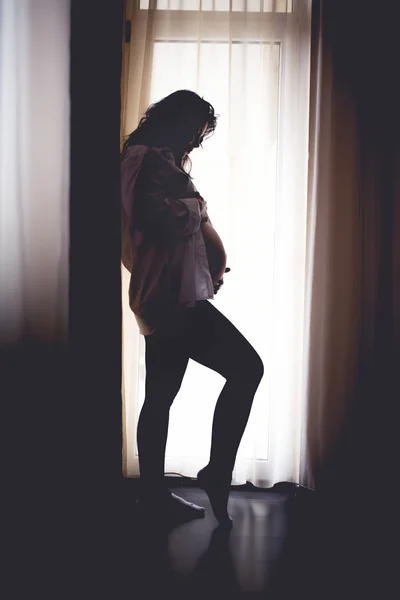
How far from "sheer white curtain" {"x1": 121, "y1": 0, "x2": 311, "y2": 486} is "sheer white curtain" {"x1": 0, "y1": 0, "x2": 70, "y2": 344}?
837mm

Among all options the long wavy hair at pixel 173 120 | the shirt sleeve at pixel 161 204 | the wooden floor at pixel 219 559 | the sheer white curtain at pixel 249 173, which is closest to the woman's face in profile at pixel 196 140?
the long wavy hair at pixel 173 120

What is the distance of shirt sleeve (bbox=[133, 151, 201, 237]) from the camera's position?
1.20m

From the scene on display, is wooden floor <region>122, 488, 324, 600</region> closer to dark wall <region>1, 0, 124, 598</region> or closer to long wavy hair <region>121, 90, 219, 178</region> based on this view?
dark wall <region>1, 0, 124, 598</region>

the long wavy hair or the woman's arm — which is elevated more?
the long wavy hair

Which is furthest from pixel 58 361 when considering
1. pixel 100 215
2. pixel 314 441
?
pixel 314 441

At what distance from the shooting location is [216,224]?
1.69 m

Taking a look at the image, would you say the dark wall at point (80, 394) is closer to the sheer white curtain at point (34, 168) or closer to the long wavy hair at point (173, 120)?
the sheer white curtain at point (34, 168)

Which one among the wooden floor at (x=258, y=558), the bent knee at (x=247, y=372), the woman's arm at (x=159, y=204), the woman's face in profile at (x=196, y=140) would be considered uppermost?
the woman's face in profile at (x=196, y=140)

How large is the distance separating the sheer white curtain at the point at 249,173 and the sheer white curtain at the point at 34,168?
0.84m

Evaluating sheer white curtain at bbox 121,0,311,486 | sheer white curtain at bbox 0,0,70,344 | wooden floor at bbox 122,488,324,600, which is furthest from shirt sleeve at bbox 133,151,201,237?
wooden floor at bbox 122,488,324,600

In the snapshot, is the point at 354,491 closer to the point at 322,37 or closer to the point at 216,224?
the point at 216,224

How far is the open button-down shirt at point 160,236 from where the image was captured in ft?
3.94

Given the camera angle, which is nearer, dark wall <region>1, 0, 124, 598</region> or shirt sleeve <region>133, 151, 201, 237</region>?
dark wall <region>1, 0, 124, 598</region>

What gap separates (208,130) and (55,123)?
2.10 ft
